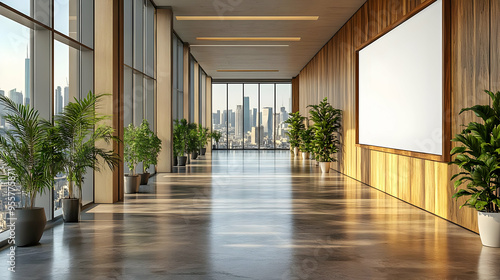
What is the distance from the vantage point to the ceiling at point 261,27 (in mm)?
11977

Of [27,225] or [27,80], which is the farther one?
[27,80]

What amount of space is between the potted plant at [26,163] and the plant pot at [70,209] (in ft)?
3.31

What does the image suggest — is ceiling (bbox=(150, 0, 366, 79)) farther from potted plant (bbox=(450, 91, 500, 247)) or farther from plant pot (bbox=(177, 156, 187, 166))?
potted plant (bbox=(450, 91, 500, 247))

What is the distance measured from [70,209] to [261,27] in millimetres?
9233

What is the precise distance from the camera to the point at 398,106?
9.30m

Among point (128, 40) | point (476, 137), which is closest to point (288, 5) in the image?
point (128, 40)

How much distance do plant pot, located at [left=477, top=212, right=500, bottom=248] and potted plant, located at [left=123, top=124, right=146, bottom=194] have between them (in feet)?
21.4

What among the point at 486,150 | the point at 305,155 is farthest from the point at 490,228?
the point at 305,155

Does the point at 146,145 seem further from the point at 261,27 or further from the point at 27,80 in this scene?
the point at 261,27

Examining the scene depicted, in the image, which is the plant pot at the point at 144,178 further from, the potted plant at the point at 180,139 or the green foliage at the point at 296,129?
the green foliage at the point at 296,129

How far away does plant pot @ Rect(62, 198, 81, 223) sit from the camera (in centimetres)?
667

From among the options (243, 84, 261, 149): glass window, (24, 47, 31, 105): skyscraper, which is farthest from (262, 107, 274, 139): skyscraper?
(24, 47, 31, 105): skyscraper

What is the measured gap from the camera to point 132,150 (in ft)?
32.3

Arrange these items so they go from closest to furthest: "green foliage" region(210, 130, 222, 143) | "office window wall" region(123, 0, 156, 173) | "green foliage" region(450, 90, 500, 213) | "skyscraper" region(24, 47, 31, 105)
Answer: "green foliage" region(450, 90, 500, 213), "skyscraper" region(24, 47, 31, 105), "office window wall" region(123, 0, 156, 173), "green foliage" region(210, 130, 222, 143)
